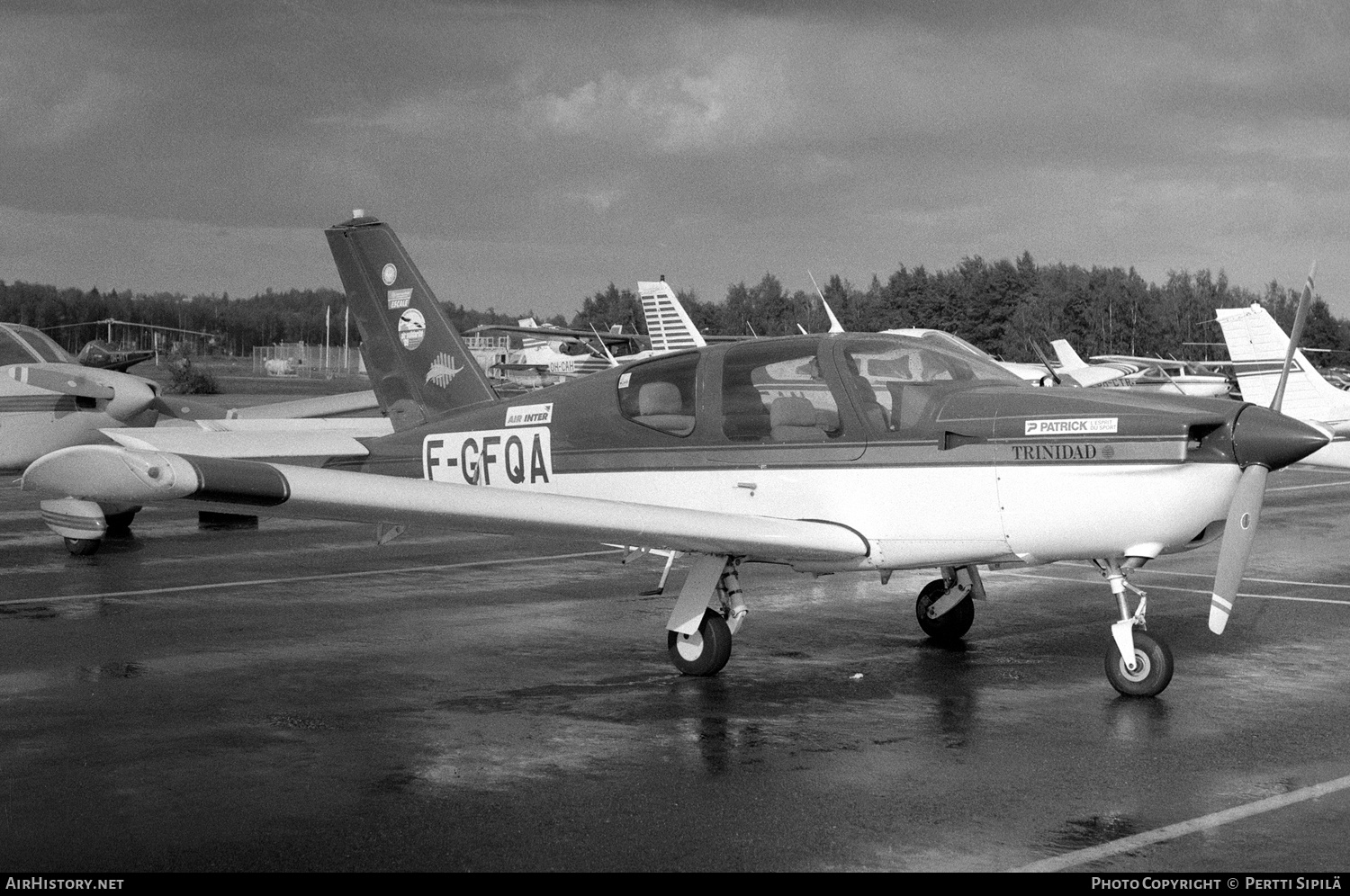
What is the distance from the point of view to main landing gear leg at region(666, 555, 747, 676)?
7898 mm

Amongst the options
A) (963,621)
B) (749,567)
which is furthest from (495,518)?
(749,567)

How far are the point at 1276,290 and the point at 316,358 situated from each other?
242 feet

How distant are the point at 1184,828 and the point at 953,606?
395 cm

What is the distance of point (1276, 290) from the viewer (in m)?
108

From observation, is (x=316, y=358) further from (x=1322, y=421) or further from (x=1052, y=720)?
(x=1052, y=720)

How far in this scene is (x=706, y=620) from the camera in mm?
7988

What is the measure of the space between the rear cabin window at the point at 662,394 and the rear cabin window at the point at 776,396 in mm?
267

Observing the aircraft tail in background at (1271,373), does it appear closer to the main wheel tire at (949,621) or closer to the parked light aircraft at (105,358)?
the main wheel tire at (949,621)

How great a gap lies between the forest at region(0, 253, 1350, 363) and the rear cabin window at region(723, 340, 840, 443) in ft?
172

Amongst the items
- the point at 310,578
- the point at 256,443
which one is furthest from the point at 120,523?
the point at 256,443

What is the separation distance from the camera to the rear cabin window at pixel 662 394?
337 inches

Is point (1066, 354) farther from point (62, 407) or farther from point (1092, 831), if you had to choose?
point (1092, 831)

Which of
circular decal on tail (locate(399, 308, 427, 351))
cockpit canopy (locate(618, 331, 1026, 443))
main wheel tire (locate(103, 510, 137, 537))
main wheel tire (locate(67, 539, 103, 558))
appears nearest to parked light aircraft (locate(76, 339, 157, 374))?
main wheel tire (locate(103, 510, 137, 537))

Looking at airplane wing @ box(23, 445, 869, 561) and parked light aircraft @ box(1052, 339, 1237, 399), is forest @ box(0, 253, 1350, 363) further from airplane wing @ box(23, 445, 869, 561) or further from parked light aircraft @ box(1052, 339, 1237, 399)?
airplane wing @ box(23, 445, 869, 561)
